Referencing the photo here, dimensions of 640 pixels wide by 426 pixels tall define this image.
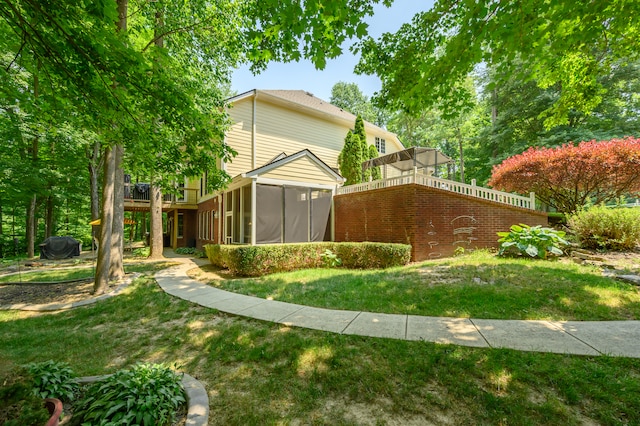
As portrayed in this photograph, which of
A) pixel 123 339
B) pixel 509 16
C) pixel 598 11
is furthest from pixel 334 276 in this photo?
pixel 598 11

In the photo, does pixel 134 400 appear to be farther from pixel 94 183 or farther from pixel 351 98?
pixel 351 98

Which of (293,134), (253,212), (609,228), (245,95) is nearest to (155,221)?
(253,212)

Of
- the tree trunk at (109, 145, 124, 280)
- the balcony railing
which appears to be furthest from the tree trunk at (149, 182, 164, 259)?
the tree trunk at (109, 145, 124, 280)

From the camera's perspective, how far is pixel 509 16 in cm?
318

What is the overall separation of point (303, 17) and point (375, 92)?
2776 millimetres

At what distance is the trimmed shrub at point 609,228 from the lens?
6.58 metres

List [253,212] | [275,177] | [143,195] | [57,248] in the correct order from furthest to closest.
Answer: [143,195] → [57,248] → [275,177] → [253,212]

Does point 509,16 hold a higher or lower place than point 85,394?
higher

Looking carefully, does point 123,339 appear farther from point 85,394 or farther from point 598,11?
point 598,11

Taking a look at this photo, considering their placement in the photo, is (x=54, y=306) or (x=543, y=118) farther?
(x=543, y=118)

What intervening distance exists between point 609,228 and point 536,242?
196 centimetres

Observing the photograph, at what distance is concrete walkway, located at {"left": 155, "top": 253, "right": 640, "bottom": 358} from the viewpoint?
295cm

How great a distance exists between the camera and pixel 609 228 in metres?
6.82

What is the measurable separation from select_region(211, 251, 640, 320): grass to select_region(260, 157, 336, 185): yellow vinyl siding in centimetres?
425
